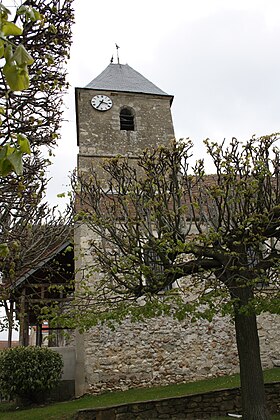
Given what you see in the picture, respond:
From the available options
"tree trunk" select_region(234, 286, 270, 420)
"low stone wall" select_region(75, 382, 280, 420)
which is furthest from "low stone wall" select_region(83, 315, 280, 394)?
"tree trunk" select_region(234, 286, 270, 420)

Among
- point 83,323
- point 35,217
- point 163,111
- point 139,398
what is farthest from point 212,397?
point 163,111

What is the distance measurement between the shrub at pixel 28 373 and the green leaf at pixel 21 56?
925 cm

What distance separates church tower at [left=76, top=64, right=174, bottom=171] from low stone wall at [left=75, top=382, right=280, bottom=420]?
9983 millimetres

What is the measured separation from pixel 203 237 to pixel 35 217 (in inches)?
110

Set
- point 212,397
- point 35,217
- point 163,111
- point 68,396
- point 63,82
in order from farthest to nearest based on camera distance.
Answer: point 163,111 < point 68,396 < point 212,397 < point 35,217 < point 63,82

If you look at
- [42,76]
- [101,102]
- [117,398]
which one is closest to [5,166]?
[42,76]

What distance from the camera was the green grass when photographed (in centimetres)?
838

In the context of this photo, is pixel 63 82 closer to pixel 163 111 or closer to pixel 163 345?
pixel 163 345

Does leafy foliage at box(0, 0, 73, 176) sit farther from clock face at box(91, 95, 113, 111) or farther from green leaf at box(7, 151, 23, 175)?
clock face at box(91, 95, 113, 111)

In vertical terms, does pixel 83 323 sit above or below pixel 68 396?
above

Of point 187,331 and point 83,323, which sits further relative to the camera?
point 187,331

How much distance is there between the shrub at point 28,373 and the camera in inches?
371

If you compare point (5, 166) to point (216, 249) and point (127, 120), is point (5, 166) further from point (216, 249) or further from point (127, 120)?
point (127, 120)

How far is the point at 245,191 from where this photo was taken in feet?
22.3
